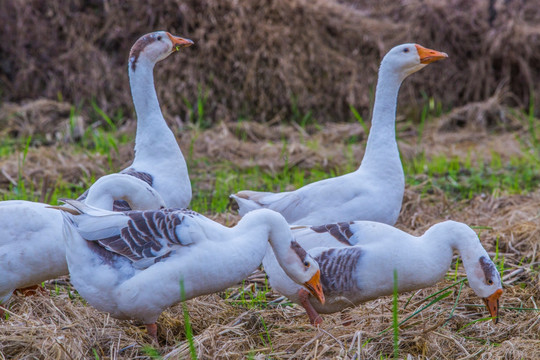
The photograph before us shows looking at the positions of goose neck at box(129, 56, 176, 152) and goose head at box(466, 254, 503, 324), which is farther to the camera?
goose neck at box(129, 56, 176, 152)

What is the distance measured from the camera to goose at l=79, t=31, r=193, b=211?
510cm

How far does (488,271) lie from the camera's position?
3.92 metres

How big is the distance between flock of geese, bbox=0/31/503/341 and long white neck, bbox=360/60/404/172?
0.26 ft

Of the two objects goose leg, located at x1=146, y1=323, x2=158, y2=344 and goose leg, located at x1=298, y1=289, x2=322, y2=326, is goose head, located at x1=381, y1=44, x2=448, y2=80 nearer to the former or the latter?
goose leg, located at x1=298, y1=289, x2=322, y2=326

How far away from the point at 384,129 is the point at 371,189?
1.88 ft

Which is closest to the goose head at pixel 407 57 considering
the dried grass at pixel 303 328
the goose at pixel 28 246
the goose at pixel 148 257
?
the dried grass at pixel 303 328

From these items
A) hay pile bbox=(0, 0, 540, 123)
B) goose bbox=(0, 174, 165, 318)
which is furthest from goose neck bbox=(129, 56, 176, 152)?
hay pile bbox=(0, 0, 540, 123)

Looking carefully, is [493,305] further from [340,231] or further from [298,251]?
[298,251]

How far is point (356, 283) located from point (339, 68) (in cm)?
772

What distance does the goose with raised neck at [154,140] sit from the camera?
5.11 metres

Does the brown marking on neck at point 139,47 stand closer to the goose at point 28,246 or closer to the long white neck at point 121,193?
the long white neck at point 121,193

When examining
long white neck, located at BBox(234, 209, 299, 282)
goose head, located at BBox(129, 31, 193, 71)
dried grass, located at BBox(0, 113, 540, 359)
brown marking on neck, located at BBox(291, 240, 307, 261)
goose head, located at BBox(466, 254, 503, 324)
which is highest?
goose head, located at BBox(129, 31, 193, 71)

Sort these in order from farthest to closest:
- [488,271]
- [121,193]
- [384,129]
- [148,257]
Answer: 1. [384,129]
2. [121,193]
3. [488,271]
4. [148,257]

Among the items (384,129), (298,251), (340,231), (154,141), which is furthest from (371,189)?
(154,141)
